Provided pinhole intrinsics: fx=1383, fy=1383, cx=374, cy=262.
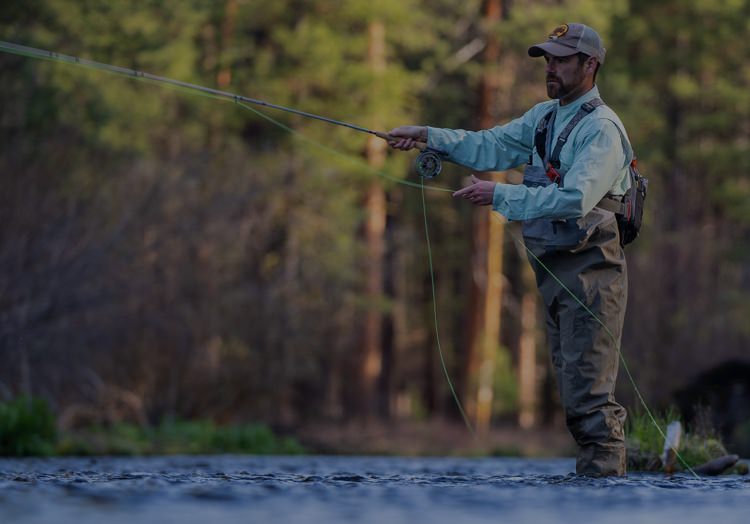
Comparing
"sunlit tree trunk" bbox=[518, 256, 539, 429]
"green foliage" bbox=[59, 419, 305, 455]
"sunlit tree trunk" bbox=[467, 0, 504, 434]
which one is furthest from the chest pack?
"sunlit tree trunk" bbox=[518, 256, 539, 429]

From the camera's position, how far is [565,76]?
657cm

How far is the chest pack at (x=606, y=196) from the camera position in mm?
6469

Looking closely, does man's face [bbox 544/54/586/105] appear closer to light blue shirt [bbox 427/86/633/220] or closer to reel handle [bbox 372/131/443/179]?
light blue shirt [bbox 427/86/633/220]

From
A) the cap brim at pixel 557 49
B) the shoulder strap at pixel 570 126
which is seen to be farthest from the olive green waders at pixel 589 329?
the cap brim at pixel 557 49

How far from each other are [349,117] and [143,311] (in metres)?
8.44

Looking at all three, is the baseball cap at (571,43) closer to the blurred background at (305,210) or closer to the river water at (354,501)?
the river water at (354,501)

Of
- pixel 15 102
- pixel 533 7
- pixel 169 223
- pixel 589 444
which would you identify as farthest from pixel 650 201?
pixel 589 444

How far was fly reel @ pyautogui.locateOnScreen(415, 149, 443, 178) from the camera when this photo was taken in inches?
273

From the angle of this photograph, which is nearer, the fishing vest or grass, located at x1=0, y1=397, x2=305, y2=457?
the fishing vest

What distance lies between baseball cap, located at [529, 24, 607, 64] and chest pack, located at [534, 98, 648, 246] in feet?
0.82

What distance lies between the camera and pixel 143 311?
20.1 m

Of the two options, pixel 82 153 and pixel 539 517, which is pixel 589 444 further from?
pixel 82 153

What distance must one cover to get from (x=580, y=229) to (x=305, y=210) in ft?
64.9

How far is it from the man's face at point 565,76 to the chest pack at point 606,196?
118 millimetres
